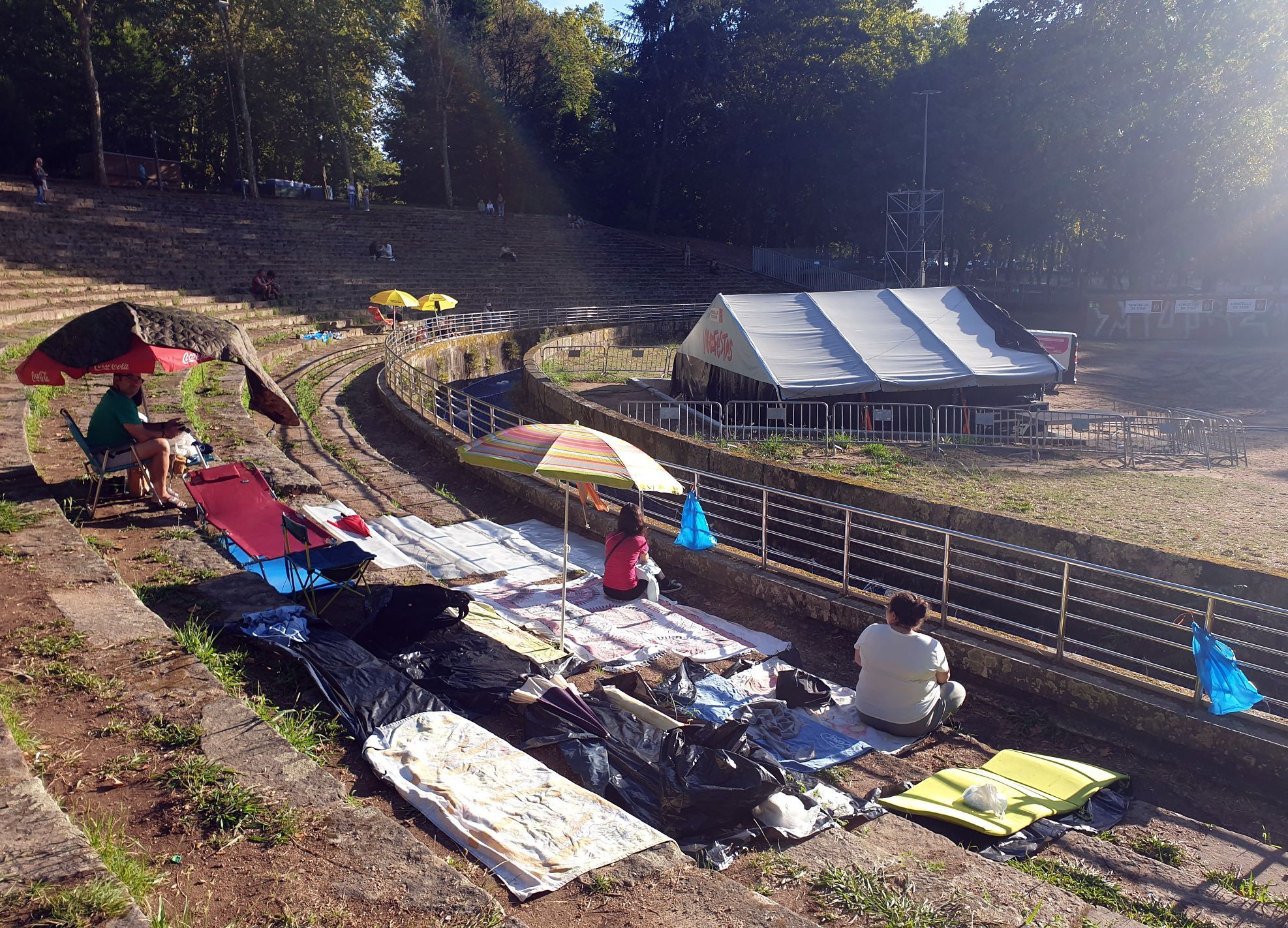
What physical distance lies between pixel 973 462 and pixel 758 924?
1158cm

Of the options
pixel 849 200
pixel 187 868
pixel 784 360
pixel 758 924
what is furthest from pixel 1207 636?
pixel 849 200

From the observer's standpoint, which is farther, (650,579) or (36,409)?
(36,409)

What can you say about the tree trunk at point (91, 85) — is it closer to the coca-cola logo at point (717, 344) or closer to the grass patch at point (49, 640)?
the coca-cola logo at point (717, 344)

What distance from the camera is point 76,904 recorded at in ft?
8.82

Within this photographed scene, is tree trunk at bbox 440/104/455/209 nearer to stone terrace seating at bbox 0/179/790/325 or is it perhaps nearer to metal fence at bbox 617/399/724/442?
stone terrace seating at bbox 0/179/790/325

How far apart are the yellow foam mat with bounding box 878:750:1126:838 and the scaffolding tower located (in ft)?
106

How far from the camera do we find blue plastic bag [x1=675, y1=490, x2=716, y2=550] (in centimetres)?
762

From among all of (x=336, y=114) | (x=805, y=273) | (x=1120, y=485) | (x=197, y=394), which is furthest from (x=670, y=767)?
(x=336, y=114)

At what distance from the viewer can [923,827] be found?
413 centimetres

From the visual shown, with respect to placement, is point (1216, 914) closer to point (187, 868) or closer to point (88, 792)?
point (187, 868)

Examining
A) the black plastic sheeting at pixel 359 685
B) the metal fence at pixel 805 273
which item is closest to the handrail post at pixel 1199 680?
the black plastic sheeting at pixel 359 685

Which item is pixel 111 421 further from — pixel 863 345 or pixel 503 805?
pixel 863 345

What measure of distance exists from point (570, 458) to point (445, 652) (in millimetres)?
1437

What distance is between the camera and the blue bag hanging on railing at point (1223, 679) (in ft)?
16.9
